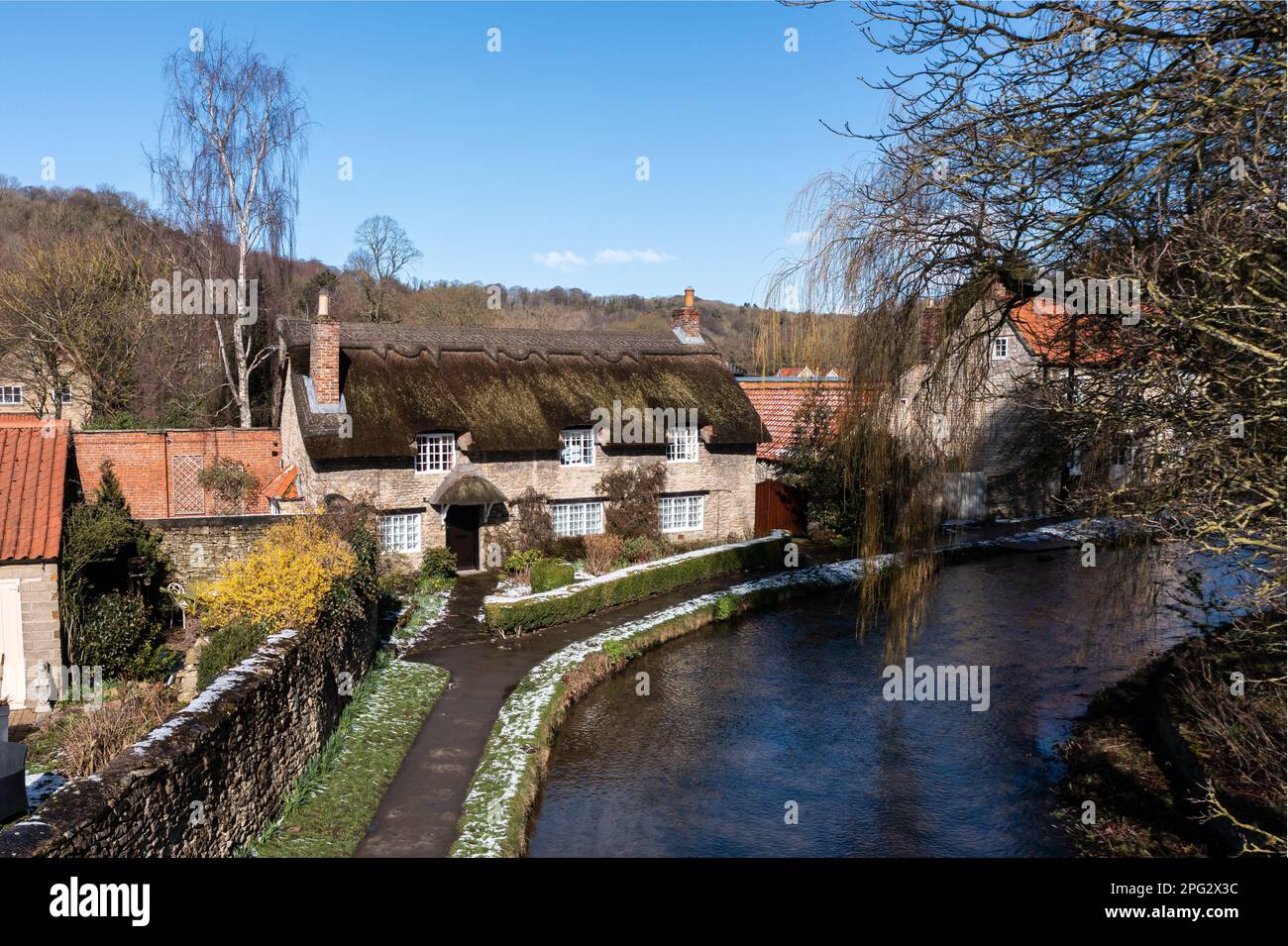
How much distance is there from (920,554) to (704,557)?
34.8ft

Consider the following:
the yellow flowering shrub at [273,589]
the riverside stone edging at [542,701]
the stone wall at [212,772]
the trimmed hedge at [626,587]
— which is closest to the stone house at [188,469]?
the trimmed hedge at [626,587]

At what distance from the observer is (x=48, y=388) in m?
31.6

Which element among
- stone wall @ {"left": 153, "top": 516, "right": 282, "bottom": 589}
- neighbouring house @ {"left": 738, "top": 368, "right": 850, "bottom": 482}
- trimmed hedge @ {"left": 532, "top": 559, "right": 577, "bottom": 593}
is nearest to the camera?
stone wall @ {"left": 153, "top": 516, "right": 282, "bottom": 589}

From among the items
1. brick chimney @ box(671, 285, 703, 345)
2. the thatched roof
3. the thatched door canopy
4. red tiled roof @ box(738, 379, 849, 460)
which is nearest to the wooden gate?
red tiled roof @ box(738, 379, 849, 460)

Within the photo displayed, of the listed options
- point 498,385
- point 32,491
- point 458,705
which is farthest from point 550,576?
point 32,491

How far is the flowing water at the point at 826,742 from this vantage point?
10.9 meters

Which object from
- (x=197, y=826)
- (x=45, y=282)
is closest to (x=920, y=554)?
(x=197, y=826)

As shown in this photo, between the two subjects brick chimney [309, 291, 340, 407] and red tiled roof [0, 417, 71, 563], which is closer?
red tiled roof [0, 417, 71, 563]

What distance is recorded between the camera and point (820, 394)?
2680 cm

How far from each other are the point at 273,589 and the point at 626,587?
32.8 ft

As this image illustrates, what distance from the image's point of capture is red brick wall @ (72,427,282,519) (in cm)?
2355

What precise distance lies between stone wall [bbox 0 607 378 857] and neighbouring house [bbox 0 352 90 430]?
23.7 m

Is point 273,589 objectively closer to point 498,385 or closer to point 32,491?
point 32,491

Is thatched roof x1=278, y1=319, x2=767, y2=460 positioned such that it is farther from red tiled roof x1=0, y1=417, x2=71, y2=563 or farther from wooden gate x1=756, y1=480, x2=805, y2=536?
red tiled roof x1=0, y1=417, x2=71, y2=563
